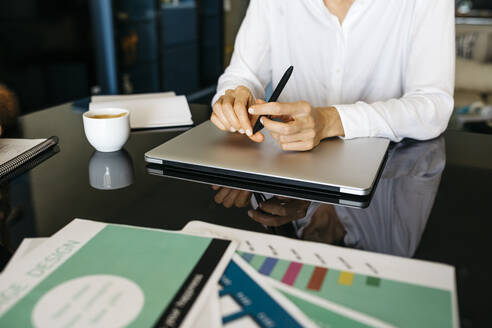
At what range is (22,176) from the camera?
0.64 meters

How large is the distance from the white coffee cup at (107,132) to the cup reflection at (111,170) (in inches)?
0.6

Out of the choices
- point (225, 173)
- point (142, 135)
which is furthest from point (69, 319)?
point (142, 135)

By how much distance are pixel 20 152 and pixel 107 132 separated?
145 mm

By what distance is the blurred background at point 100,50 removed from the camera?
7.61 feet

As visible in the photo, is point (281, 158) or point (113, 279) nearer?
point (113, 279)

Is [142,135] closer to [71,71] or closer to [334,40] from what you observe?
[334,40]

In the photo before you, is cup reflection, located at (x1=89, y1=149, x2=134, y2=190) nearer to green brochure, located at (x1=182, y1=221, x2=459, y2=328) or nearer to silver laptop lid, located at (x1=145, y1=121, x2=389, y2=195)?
silver laptop lid, located at (x1=145, y1=121, x2=389, y2=195)

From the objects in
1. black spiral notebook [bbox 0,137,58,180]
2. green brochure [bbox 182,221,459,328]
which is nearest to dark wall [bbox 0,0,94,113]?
black spiral notebook [bbox 0,137,58,180]

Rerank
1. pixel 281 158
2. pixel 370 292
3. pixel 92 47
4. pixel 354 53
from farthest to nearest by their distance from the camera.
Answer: pixel 92 47 < pixel 354 53 < pixel 281 158 < pixel 370 292

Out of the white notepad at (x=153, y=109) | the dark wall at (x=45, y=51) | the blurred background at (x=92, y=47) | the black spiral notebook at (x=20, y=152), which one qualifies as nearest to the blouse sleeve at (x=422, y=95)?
the white notepad at (x=153, y=109)

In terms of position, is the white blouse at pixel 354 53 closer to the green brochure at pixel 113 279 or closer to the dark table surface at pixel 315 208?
the dark table surface at pixel 315 208

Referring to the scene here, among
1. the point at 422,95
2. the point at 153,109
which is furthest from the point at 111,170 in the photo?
the point at 422,95

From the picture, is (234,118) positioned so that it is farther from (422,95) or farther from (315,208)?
(422,95)

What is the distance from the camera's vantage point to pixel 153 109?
957 mm
